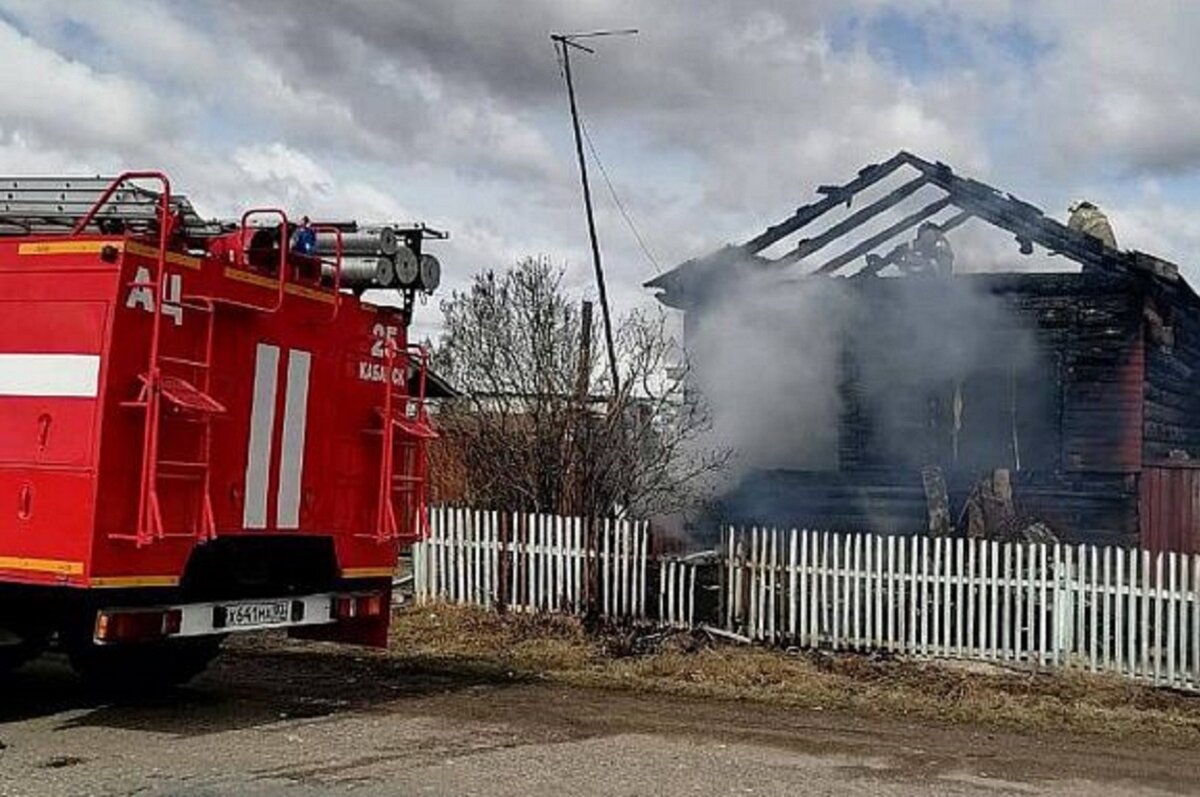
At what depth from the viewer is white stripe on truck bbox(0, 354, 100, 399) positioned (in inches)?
312

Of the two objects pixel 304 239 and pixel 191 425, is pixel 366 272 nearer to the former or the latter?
pixel 304 239

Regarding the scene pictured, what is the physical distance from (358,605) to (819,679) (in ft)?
13.0

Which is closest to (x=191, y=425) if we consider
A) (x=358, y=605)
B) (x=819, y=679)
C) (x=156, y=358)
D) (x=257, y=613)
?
(x=156, y=358)

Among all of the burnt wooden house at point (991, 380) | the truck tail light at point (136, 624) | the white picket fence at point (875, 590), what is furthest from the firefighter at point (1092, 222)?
the truck tail light at point (136, 624)

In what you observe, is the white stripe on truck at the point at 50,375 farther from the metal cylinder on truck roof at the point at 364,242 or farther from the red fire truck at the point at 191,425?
the metal cylinder on truck roof at the point at 364,242

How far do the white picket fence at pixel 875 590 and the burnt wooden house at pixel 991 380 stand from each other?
235 inches

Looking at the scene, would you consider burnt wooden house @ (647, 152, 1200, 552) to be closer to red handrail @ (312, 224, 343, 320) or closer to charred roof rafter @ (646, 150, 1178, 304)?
charred roof rafter @ (646, 150, 1178, 304)

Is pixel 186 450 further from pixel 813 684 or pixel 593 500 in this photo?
pixel 593 500

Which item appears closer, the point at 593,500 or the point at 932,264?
the point at 593,500

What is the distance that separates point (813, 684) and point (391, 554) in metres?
3.65

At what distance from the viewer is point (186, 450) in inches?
328

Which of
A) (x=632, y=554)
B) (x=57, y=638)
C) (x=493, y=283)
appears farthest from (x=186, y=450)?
→ (x=493, y=283)

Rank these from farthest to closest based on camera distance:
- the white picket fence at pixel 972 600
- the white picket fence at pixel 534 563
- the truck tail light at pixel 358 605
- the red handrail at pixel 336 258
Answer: the white picket fence at pixel 534 563 < the white picket fence at pixel 972 600 < the truck tail light at pixel 358 605 < the red handrail at pixel 336 258

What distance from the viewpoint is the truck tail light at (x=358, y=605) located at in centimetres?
975
